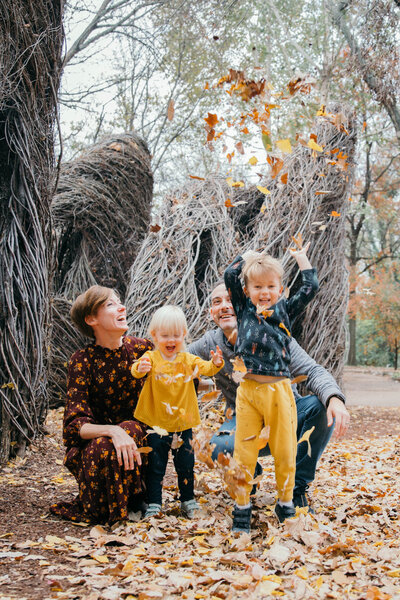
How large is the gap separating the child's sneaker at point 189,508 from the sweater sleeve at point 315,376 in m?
0.72

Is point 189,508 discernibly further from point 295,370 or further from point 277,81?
point 277,81

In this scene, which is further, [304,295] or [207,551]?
[304,295]

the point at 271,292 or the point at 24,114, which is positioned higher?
the point at 24,114

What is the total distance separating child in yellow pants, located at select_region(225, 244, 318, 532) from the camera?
7.25ft

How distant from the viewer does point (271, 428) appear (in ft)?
7.36

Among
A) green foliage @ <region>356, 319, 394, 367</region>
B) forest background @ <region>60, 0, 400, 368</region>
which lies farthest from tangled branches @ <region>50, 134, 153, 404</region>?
green foliage @ <region>356, 319, 394, 367</region>

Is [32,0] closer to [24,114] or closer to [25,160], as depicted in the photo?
[24,114]

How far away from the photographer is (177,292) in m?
4.88

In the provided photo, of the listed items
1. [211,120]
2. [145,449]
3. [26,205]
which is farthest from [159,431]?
[26,205]

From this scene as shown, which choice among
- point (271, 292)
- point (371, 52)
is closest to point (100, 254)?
point (271, 292)

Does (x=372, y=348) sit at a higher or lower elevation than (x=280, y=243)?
lower

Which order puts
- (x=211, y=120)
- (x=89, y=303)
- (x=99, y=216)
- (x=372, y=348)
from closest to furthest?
(x=89, y=303) < (x=211, y=120) < (x=99, y=216) < (x=372, y=348)

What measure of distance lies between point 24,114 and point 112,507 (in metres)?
2.34

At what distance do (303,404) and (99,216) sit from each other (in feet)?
13.0
